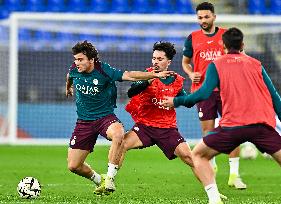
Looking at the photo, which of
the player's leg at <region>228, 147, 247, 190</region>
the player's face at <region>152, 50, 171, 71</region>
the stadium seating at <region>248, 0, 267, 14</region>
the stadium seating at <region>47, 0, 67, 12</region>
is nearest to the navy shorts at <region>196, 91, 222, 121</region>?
the player's leg at <region>228, 147, 247, 190</region>

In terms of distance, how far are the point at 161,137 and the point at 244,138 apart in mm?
2614

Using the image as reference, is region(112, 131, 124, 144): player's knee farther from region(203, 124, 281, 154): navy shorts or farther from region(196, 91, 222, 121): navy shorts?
region(203, 124, 281, 154): navy shorts

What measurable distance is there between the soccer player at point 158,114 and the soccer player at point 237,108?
2.27 m

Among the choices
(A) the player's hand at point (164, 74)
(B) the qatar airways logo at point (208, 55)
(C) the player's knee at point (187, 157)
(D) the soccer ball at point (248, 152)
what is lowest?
(D) the soccer ball at point (248, 152)

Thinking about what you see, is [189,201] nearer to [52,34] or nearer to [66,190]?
[66,190]

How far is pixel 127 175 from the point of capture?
43.2 ft

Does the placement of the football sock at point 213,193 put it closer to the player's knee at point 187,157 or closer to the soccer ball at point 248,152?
the player's knee at point 187,157

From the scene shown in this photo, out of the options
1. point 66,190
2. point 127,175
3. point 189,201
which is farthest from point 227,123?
point 127,175

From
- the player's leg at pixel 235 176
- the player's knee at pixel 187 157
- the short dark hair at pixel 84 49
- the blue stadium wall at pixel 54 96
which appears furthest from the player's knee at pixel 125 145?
the blue stadium wall at pixel 54 96

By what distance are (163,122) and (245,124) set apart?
271 cm

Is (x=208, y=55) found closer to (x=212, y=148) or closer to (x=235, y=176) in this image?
(x=235, y=176)

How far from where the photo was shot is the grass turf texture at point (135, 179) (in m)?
9.72

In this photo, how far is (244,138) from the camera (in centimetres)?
774

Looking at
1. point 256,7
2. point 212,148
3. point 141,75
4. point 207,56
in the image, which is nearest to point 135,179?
point 207,56
